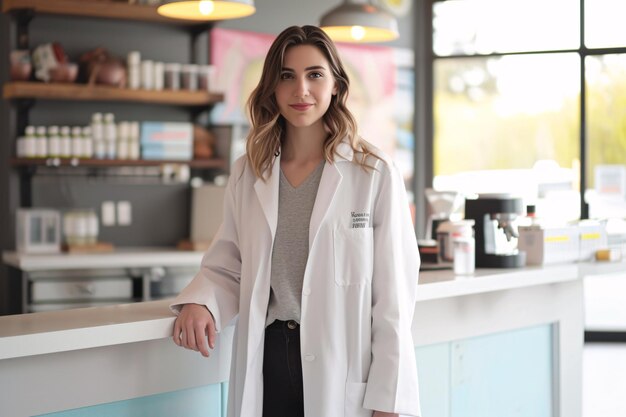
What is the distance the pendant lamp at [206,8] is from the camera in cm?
365

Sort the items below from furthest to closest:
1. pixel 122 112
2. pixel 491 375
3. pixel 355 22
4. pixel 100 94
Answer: pixel 122 112
pixel 100 94
pixel 355 22
pixel 491 375

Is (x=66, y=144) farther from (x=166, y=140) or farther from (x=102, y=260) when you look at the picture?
(x=102, y=260)

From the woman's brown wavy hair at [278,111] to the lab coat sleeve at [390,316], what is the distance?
4.4 inches

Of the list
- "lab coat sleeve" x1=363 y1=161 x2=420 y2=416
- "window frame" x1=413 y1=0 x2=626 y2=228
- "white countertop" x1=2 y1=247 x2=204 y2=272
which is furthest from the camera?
"window frame" x1=413 y1=0 x2=626 y2=228

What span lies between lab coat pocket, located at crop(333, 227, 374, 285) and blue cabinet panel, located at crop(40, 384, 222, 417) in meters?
0.59

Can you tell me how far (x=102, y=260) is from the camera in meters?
4.90

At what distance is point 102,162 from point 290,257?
3.40 meters

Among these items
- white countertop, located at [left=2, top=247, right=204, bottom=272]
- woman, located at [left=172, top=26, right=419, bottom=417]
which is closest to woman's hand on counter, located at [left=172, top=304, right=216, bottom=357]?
woman, located at [left=172, top=26, right=419, bottom=417]

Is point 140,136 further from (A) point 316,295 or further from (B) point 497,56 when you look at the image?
(A) point 316,295

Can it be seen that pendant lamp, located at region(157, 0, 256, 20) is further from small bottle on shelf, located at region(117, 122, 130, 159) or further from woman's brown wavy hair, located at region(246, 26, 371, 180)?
small bottle on shelf, located at region(117, 122, 130, 159)

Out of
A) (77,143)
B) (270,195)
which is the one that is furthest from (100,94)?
(270,195)

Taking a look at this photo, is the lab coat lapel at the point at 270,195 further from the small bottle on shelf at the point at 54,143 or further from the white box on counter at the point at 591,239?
the small bottle on shelf at the point at 54,143

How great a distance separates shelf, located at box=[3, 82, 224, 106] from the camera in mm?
5105

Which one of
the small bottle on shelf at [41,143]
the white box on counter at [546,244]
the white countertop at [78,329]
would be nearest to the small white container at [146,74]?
the small bottle on shelf at [41,143]
